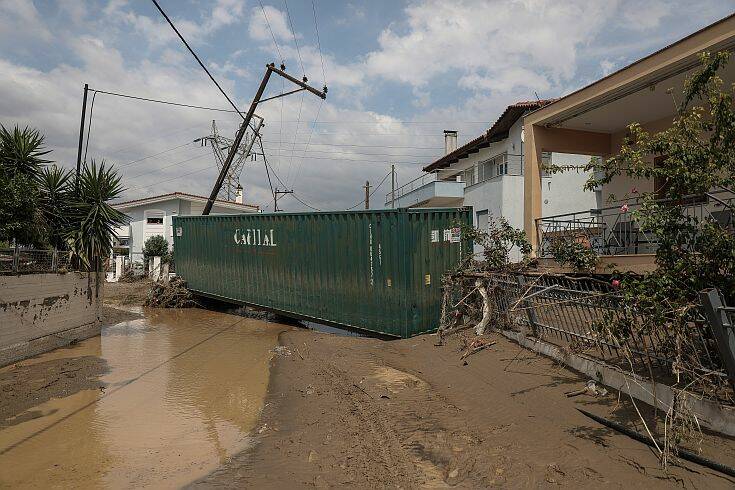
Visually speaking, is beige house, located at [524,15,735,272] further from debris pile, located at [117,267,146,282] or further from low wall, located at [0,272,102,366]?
debris pile, located at [117,267,146,282]

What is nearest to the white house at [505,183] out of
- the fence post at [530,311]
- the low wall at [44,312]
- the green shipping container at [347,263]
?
the green shipping container at [347,263]

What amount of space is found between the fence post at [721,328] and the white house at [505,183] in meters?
12.5

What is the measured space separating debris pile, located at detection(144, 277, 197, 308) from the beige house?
1130cm

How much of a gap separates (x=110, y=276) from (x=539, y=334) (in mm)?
25187

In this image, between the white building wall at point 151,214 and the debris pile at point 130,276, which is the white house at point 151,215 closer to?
the white building wall at point 151,214

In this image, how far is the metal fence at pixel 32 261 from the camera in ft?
29.2

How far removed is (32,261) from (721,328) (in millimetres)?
11028

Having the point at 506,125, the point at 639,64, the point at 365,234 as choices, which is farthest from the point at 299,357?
the point at 506,125

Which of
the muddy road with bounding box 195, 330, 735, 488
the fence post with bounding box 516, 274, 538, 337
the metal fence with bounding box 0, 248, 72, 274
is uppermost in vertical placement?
the metal fence with bounding box 0, 248, 72, 274

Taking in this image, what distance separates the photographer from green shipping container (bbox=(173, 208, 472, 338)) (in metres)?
9.19

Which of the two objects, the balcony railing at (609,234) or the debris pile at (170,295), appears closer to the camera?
the balcony railing at (609,234)

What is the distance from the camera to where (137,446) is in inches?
197

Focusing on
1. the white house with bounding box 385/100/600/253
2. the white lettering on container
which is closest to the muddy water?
the white lettering on container

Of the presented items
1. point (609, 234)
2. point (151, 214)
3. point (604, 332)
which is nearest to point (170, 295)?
point (609, 234)
